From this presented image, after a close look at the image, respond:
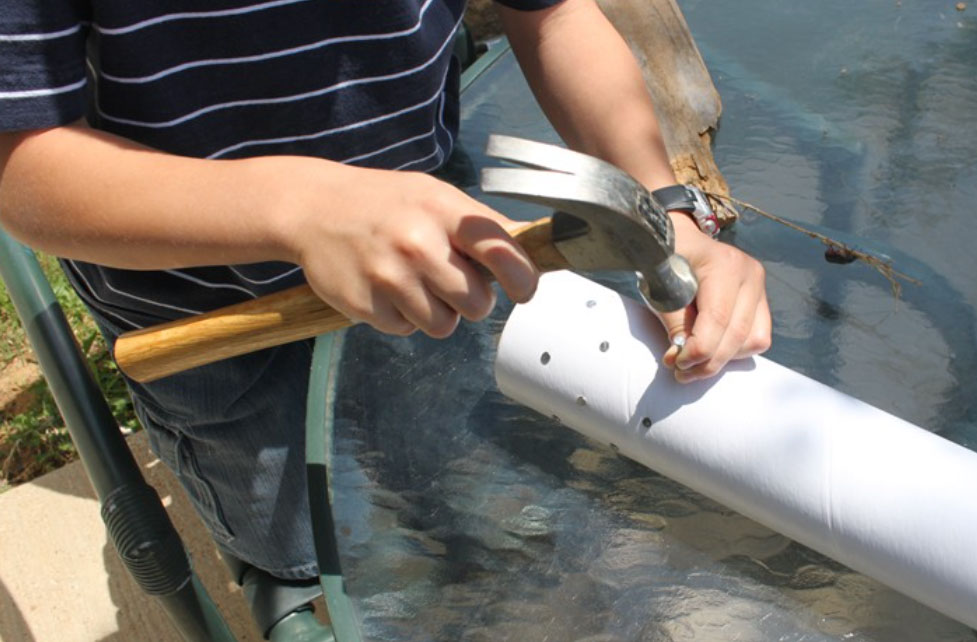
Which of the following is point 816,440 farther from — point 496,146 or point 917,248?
point 917,248

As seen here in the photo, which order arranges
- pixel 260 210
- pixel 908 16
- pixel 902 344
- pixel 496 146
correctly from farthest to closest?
pixel 908 16 → pixel 902 344 → pixel 260 210 → pixel 496 146

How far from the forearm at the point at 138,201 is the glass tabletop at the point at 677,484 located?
13.4 inches

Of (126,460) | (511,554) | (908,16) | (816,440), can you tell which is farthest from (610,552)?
(908,16)

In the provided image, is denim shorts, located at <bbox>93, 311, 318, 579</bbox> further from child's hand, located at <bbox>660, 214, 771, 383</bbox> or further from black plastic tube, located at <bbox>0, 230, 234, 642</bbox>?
child's hand, located at <bbox>660, 214, 771, 383</bbox>

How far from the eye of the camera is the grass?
195 cm

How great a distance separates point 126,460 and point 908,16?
1331 mm

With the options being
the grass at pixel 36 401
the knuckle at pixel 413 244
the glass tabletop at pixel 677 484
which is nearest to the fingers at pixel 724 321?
the glass tabletop at pixel 677 484

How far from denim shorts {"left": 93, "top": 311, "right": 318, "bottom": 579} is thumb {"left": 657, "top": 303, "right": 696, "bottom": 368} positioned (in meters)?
0.54

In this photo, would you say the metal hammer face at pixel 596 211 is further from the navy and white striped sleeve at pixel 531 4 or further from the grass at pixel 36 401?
the grass at pixel 36 401

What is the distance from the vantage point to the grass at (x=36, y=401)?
76.9 inches

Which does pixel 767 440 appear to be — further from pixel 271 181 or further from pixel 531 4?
pixel 531 4

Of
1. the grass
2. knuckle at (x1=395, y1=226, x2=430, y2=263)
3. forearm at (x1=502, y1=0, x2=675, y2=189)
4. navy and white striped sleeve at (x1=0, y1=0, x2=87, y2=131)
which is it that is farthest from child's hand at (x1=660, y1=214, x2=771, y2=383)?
the grass

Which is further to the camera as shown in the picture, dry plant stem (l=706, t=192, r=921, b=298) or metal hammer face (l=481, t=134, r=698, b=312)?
dry plant stem (l=706, t=192, r=921, b=298)

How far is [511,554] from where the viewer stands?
3.10 ft
